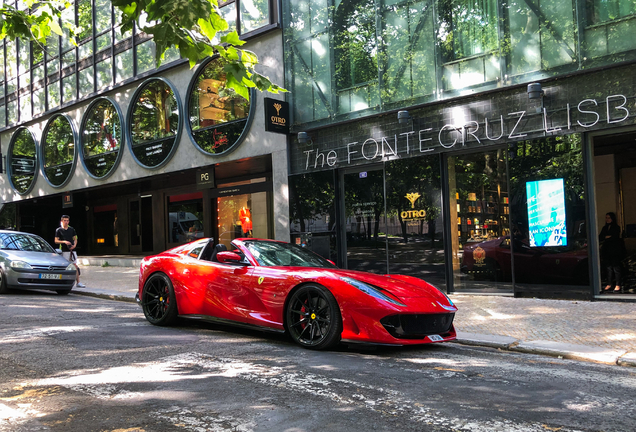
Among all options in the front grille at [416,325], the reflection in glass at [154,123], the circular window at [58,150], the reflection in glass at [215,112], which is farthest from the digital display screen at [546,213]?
the circular window at [58,150]

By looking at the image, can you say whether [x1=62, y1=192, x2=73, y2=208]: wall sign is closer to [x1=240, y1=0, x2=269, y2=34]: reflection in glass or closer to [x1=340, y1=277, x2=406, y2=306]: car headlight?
[x1=240, y1=0, x2=269, y2=34]: reflection in glass

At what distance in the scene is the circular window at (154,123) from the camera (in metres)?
19.3

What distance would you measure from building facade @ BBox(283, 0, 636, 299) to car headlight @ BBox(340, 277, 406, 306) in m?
6.04

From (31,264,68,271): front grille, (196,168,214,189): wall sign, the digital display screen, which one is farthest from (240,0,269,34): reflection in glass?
the digital display screen

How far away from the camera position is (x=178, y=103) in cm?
1889

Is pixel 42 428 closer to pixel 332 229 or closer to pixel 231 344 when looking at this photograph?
pixel 231 344

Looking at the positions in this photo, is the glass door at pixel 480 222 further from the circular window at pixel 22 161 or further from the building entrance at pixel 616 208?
the circular window at pixel 22 161

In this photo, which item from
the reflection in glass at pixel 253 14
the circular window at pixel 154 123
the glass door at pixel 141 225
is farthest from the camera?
the glass door at pixel 141 225

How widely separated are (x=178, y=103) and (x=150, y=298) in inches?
472

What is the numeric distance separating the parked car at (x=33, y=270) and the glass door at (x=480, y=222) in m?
8.85

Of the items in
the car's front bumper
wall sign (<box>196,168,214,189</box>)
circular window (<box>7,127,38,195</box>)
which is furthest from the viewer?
circular window (<box>7,127,38,195</box>)

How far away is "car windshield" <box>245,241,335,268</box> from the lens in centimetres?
717

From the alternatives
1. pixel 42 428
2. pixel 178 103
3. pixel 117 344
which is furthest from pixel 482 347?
pixel 178 103

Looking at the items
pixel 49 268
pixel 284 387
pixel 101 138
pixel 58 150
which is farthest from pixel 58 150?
pixel 284 387
